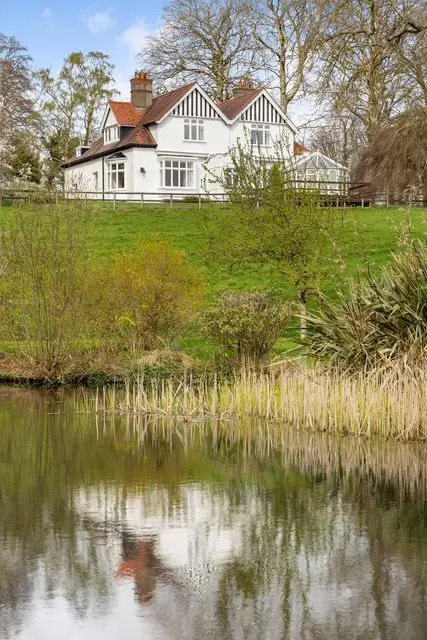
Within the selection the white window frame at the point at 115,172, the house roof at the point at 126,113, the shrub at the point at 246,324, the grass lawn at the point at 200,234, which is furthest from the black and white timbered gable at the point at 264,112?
the shrub at the point at 246,324

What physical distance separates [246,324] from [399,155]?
20.4 m

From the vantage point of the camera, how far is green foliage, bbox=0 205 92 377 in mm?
23438

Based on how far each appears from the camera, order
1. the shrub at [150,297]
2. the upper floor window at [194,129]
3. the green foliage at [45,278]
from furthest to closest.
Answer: the upper floor window at [194,129], the shrub at [150,297], the green foliage at [45,278]

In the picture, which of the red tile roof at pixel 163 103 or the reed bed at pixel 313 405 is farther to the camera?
the red tile roof at pixel 163 103

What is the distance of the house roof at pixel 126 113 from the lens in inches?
2483

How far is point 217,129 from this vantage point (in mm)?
62688

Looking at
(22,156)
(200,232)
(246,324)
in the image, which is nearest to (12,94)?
(22,156)

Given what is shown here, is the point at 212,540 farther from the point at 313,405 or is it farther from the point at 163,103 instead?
the point at 163,103

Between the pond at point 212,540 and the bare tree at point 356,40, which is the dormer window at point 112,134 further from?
the pond at point 212,540

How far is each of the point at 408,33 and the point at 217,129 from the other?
37306 mm

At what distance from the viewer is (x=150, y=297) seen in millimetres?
24969

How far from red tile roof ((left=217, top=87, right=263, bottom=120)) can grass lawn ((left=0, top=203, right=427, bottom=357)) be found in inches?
460

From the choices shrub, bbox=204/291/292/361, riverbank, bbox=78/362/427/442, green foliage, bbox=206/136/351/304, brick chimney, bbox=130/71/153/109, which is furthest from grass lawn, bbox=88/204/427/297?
brick chimney, bbox=130/71/153/109

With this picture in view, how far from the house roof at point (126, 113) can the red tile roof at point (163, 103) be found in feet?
1.70
